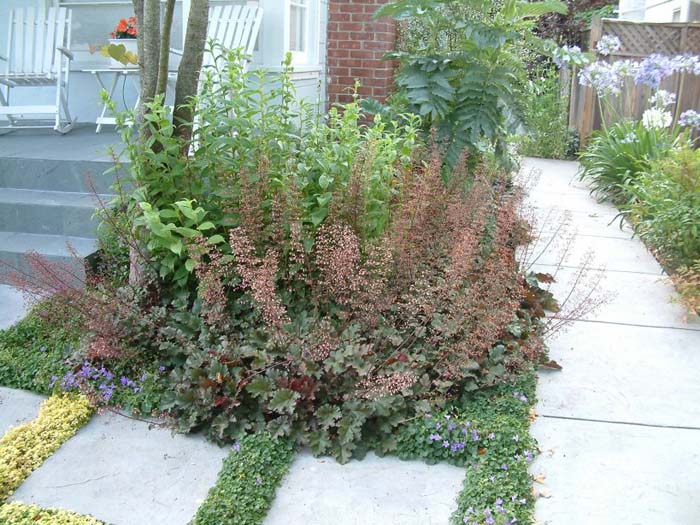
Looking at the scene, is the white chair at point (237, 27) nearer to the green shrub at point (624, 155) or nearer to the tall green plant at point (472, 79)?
the tall green plant at point (472, 79)

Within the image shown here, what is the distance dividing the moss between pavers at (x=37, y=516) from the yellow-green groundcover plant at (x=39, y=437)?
0.13 m

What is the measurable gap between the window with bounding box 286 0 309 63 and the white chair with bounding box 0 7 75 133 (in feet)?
6.98

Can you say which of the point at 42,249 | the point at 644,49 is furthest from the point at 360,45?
the point at 42,249

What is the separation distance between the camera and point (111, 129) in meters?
7.00

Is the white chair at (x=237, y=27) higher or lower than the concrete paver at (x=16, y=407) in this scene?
higher

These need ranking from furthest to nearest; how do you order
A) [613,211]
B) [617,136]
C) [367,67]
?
[367,67] → [617,136] → [613,211]

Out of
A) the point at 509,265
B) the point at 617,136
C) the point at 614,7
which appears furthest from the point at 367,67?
the point at 614,7

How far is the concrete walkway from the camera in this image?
8.83 ft

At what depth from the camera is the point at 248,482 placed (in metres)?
2.68

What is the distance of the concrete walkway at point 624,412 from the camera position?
2691 mm

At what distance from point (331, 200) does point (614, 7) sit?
1539cm

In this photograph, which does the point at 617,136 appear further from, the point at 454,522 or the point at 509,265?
the point at 454,522

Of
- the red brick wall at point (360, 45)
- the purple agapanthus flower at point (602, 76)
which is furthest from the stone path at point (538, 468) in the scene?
the red brick wall at point (360, 45)

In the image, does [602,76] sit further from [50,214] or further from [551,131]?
[50,214]
